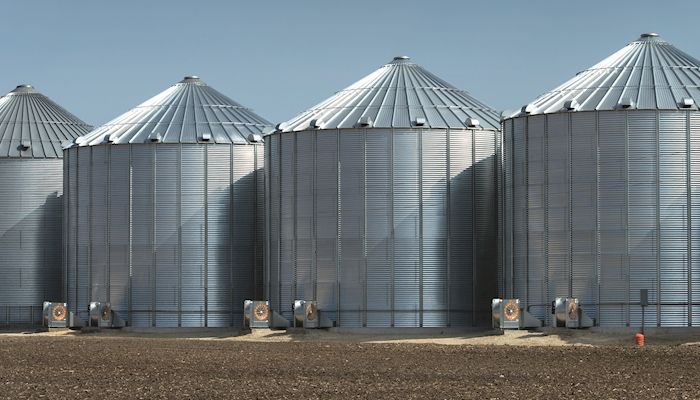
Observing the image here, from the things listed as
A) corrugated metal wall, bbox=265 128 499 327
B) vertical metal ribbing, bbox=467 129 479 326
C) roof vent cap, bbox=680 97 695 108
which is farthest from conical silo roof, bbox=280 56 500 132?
roof vent cap, bbox=680 97 695 108

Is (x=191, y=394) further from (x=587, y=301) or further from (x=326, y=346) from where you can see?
(x=587, y=301)

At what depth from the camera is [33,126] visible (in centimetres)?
11375

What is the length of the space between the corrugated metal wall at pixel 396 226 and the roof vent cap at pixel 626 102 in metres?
10.9

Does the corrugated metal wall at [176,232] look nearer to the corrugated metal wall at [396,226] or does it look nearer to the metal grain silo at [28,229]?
the corrugated metal wall at [396,226]

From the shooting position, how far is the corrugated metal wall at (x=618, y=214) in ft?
263

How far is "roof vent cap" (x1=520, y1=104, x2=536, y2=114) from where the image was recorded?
84.5m

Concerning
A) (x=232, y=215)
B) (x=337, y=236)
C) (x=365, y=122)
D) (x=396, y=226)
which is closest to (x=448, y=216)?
(x=396, y=226)

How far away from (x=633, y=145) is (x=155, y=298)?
31.3 meters

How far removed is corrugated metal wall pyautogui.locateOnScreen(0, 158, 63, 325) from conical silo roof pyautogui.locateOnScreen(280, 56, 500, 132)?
24.5 meters

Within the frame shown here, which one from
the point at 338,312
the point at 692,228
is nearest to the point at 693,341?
the point at 692,228

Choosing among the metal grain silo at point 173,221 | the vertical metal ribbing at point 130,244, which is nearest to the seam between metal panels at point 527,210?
the metal grain silo at point 173,221

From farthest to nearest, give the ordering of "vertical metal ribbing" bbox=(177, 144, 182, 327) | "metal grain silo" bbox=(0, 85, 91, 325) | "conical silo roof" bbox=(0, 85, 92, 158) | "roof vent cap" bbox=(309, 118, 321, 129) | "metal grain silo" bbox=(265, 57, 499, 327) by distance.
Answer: "conical silo roof" bbox=(0, 85, 92, 158), "metal grain silo" bbox=(0, 85, 91, 325), "vertical metal ribbing" bbox=(177, 144, 182, 327), "roof vent cap" bbox=(309, 118, 321, 129), "metal grain silo" bbox=(265, 57, 499, 327)

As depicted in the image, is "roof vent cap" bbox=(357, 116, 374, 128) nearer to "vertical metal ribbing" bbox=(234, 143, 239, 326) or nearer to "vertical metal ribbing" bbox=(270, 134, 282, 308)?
"vertical metal ribbing" bbox=(270, 134, 282, 308)

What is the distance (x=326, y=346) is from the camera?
78500 mm
